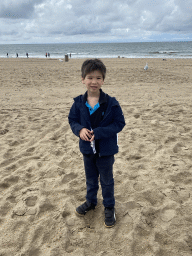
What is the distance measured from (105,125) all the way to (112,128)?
0.10 metres

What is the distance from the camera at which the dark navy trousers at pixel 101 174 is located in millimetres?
1960

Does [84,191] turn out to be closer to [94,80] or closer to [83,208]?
[83,208]

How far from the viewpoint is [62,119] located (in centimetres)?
523

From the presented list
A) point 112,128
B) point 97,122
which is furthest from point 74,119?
point 112,128

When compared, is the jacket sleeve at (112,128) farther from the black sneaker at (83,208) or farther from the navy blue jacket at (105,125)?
the black sneaker at (83,208)

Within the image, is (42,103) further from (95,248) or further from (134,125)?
(95,248)

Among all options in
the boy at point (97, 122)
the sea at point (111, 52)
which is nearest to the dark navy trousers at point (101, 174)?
the boy at point (97, 122)

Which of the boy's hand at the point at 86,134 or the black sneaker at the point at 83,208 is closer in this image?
the boy's hand at the point at 86,134

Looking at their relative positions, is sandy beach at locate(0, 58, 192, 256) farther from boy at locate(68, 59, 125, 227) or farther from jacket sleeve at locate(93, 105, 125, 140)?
jacket sleeve at locate(93, 105, 125, 140)

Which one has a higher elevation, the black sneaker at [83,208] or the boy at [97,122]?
the boy at [97,122]

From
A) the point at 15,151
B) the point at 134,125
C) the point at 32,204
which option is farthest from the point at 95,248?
the point at 134,125

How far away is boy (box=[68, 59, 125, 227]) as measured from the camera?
178cm

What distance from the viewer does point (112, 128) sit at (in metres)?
1.80

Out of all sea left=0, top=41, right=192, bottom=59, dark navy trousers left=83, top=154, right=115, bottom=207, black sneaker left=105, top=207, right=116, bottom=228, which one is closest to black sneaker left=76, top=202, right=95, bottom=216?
dark navy trousers left=83, top=154, right=115, bottom=207
